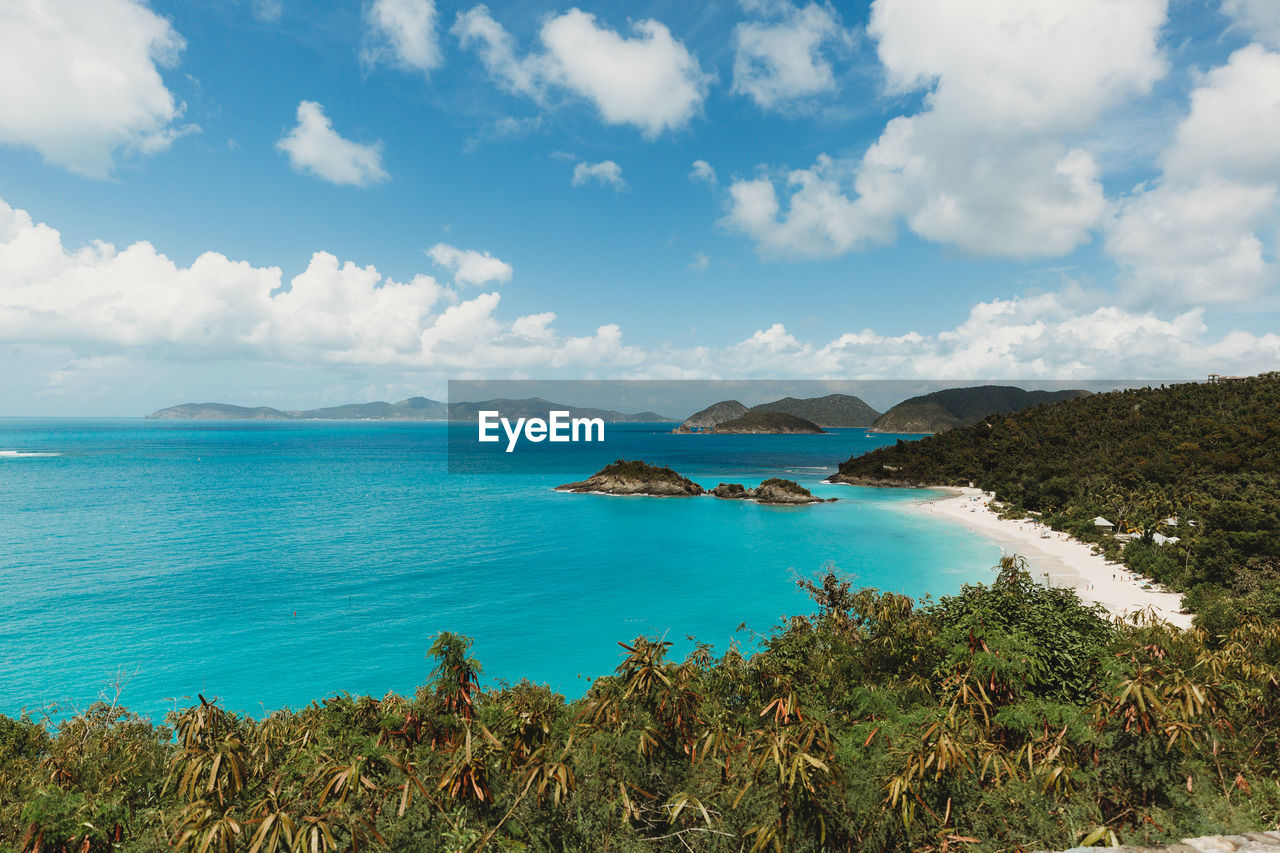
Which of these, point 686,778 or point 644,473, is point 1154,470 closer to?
point 644,473

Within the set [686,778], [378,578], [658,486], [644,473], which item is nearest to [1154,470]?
[658,486]

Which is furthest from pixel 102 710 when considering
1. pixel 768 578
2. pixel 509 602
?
pixel 768 578

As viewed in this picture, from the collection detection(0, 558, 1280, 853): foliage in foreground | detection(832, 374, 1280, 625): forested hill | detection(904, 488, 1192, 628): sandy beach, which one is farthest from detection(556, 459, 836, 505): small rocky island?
detection(0, 558, 1280, 853): foliage in foreground

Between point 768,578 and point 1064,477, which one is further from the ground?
point 1064,477

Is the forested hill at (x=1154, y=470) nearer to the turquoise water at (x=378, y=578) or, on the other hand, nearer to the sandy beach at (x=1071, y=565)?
the sandy beach at (x=1071, y=565)

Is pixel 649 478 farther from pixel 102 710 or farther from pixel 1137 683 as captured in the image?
pixel 1137 683

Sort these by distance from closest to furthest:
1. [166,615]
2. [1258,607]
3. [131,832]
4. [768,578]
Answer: [131,832]
[1258,607]
[166,615]
[768,578]

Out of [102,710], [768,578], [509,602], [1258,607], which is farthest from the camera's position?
[768,578]
